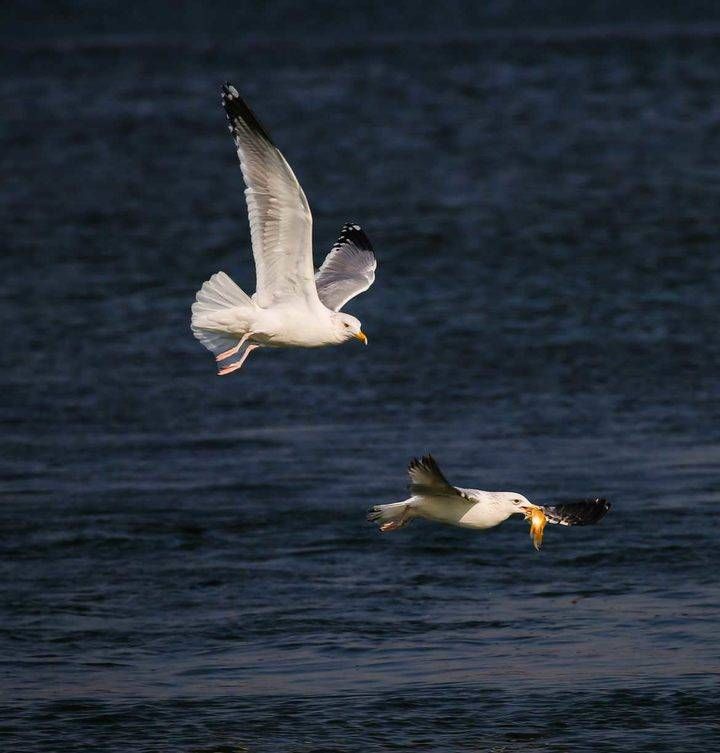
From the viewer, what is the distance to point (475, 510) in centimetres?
1085

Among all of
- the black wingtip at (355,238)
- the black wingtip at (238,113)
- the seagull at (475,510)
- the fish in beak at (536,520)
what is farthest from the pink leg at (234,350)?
the black wingtip at (355,238)

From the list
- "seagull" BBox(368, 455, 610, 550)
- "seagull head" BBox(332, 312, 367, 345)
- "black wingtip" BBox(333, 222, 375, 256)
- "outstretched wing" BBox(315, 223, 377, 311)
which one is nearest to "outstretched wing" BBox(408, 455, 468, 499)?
"seagull" BBox(368, 455, 610, 550)

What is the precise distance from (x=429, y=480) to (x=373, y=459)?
5718 millimetres

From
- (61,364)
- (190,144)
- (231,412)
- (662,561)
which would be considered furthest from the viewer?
(190,144)

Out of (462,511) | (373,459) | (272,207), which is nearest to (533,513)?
(462,511)

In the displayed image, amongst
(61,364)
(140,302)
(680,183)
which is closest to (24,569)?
(61,364)

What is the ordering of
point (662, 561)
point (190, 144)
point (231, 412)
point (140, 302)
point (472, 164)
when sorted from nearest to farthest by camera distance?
point (662, 561)
point (231, 412)
point (140, 302)
point (472, 164)
point (190, 144)

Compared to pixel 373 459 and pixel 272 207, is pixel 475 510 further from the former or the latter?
pixel 373 459

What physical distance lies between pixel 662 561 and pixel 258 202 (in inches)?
163

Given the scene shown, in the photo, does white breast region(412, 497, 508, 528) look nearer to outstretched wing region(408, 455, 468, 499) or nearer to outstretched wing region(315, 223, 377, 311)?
outstretched wing region(408, 455, 468, 499)

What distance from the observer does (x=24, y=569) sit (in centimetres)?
1377

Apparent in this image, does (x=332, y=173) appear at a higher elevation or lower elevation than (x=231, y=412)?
higher

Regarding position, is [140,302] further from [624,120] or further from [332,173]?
[624,120]

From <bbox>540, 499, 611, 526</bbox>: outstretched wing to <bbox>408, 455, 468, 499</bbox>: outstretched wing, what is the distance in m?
0.56
